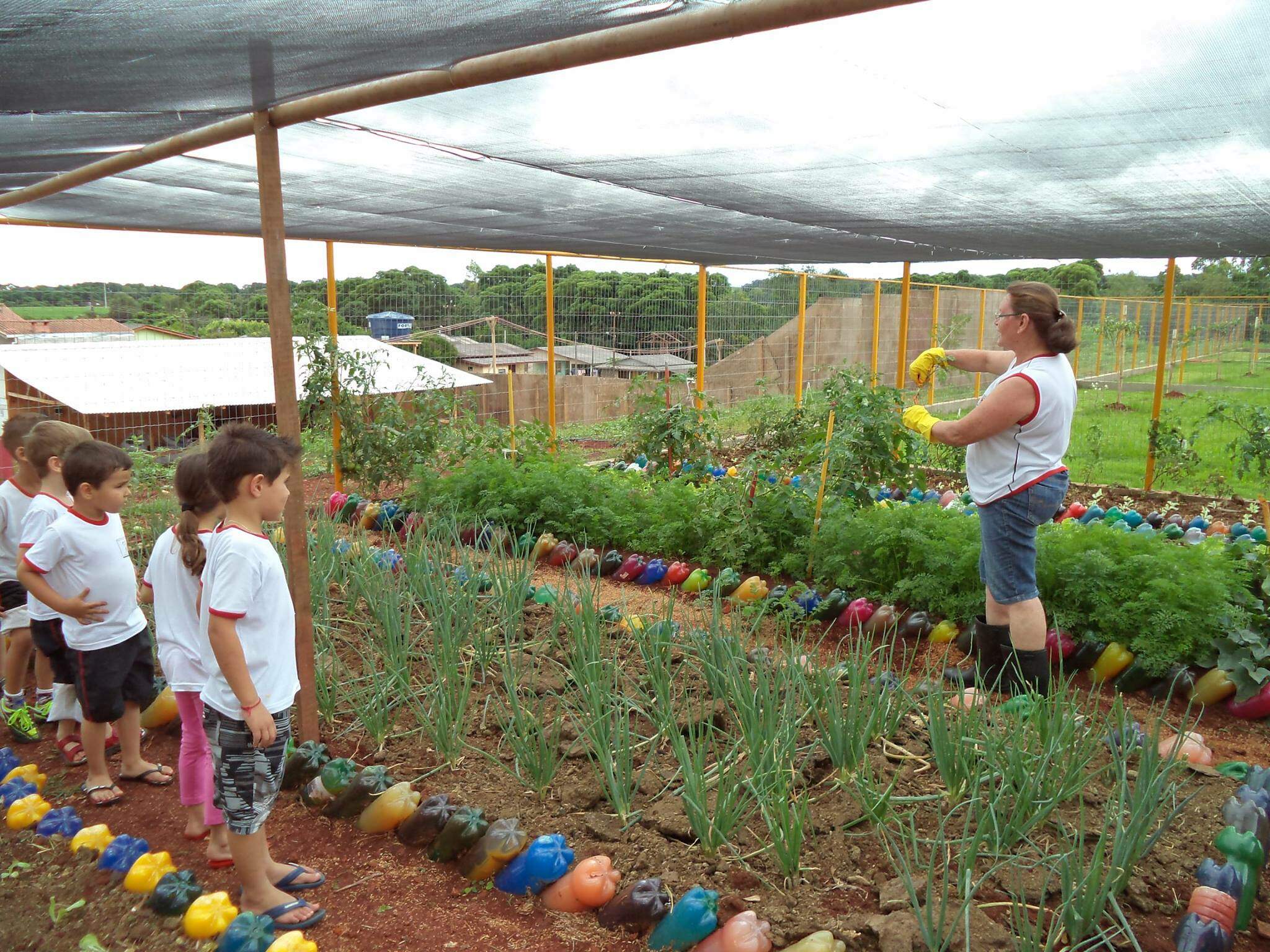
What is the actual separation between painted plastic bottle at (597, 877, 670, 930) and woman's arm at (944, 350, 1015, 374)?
8.05ft

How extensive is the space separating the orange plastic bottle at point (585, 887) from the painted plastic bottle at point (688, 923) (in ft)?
0.60

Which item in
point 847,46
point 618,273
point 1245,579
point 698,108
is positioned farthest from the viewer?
point 618,273

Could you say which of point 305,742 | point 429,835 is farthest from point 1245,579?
point 305,742

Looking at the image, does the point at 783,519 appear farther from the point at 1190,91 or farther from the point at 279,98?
the point at 279,98

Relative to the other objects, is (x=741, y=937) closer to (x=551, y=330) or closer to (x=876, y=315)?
(x=551, y=330)

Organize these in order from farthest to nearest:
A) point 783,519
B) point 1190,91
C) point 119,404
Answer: point 119,404
point 783,519
point 1190,91

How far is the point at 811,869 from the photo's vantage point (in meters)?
2.19

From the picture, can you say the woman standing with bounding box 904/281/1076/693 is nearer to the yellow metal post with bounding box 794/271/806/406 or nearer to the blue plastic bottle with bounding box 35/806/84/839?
the blue plastic bottle with bounding box 35/806/84/839

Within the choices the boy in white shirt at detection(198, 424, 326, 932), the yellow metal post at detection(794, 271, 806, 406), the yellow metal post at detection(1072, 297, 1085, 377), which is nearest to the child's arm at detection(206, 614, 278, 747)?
the boy in white shirt at detection(198, 424, 326, 932)

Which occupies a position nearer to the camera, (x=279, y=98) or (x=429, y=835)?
(x=429, y=835)

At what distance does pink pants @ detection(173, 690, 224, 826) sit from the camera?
2480mm

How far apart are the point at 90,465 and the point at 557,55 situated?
1906 mm

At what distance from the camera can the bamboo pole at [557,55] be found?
6.40 feet

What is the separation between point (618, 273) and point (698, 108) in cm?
639
